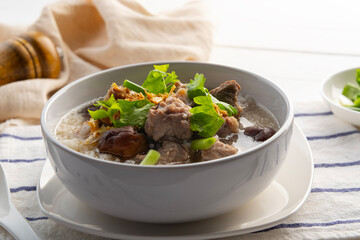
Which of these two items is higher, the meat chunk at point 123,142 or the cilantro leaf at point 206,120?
the cilantro leaf at point 206,120

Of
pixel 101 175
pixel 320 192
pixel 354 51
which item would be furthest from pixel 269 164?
pixel 354 51

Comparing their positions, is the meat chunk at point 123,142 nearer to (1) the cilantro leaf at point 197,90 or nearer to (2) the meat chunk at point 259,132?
(1) the cilantro leaf at point 197,90

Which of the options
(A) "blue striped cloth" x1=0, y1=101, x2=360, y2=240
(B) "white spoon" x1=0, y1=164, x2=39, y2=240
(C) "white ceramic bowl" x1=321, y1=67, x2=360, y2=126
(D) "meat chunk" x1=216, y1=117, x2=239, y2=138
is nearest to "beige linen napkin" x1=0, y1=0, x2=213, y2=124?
(A) "blue striped cloth" x1=0, y1=101, x2=360, y2=240

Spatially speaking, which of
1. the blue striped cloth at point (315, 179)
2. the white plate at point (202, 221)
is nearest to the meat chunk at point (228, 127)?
the white plate at point (202, 221)

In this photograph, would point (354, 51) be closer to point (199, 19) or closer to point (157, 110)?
point (199, 19)

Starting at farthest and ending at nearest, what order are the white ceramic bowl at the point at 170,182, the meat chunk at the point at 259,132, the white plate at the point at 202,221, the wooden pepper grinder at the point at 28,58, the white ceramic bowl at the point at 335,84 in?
the wooden pepper grinder at the point at 28,58 → the white ceramic bowl at the point at 335,84 → the meat chunk at the point at 259,132 → the white plate at the point at 202,221 → the white ceramic bowl at the point at 170,182

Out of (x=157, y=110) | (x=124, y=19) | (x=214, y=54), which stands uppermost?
(x=157, y=110)

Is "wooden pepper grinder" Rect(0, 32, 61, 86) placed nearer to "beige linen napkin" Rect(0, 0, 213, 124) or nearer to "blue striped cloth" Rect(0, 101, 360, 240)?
"beige linen napkin" Rect(0, 0, 213, 124)
